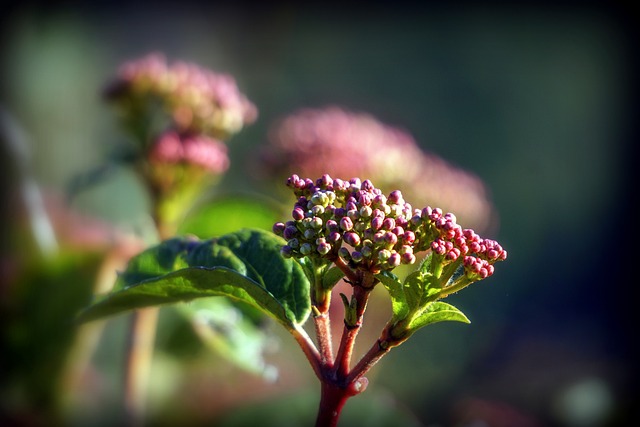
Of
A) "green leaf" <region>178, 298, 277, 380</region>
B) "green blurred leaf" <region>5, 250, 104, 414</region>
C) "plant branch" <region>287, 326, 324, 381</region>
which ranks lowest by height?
"green blurred leaf" <region>5, 250, 104, 414</region>

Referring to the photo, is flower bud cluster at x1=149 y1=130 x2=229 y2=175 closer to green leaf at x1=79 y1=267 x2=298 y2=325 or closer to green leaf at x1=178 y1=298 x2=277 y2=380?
green leaf at x1=178 y1=298 x2=277 y2=380

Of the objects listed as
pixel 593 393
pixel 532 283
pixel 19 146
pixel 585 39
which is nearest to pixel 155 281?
pixel 19 146

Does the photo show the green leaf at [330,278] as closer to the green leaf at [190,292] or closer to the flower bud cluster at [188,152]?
the green leaf at [190,292]

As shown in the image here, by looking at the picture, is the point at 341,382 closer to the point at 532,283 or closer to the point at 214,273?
the point at 214,273

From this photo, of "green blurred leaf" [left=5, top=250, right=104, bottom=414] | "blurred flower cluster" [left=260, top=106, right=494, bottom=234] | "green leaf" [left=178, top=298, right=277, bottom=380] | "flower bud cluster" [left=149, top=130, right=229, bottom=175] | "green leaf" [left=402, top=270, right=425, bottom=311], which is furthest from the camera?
"blurred flower cluster" [left=260, top=106, right=494, bottom=234]

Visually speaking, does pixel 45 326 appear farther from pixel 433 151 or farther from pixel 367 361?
pixel 433 151

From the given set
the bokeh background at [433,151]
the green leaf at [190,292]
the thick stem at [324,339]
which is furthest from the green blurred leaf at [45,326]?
the thick stem at [324,339]

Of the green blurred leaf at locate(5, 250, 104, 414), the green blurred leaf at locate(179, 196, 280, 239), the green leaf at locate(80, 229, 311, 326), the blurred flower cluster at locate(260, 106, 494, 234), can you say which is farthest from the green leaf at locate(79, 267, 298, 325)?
the blurred flower cluster at locate(260, 106, 494, 234)
